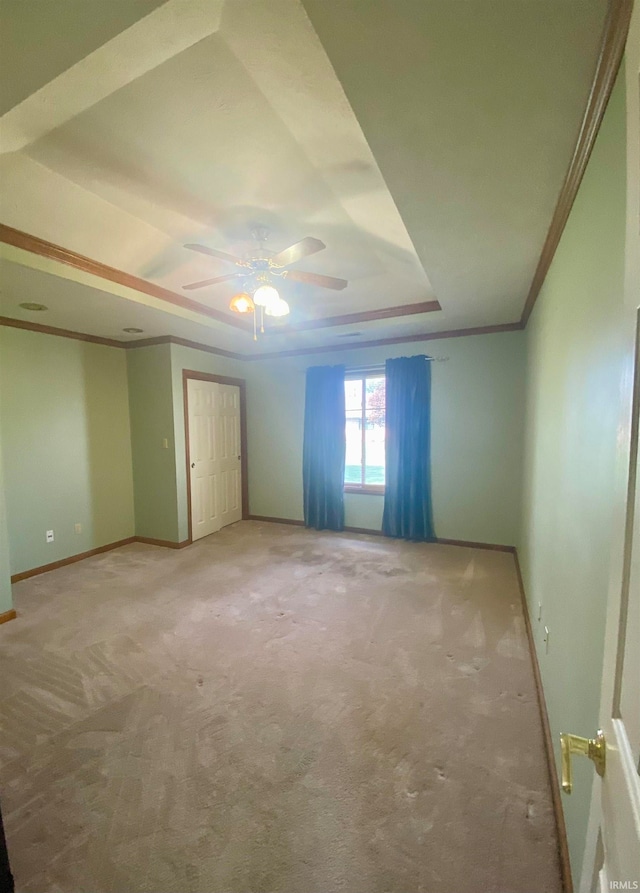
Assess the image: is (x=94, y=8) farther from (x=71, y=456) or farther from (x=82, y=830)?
(x=71, y=456)

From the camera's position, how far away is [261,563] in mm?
3734

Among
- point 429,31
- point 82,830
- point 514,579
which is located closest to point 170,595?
point 82,830

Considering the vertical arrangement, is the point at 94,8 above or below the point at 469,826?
above

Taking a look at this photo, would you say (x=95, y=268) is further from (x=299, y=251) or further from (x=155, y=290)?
(x=299, y=251)

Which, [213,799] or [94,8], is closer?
A: [94,8]

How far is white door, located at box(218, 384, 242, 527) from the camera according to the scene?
490 cm

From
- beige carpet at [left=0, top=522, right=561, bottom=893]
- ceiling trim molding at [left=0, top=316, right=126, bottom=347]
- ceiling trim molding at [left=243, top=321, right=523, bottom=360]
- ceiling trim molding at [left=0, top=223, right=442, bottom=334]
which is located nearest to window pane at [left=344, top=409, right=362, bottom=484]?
ceiling trim molding at [left=243, top=321, right=523, bottom=360]

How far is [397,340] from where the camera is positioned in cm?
426

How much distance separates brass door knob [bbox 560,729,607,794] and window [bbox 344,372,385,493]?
383 cm

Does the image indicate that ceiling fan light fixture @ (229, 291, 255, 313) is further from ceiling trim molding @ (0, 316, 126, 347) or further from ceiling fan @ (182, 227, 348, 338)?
ceiling trim molding @ (0, 316, 126, 347)

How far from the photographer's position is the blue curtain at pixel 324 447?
456cm

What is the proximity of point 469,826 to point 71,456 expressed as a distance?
423cm

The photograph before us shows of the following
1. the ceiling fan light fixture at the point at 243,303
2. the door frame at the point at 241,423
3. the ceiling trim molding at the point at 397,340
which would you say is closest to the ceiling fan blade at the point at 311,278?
the ceiling fan light fixture at the point at 243,303

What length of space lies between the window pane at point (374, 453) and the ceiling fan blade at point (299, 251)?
2.69 m
